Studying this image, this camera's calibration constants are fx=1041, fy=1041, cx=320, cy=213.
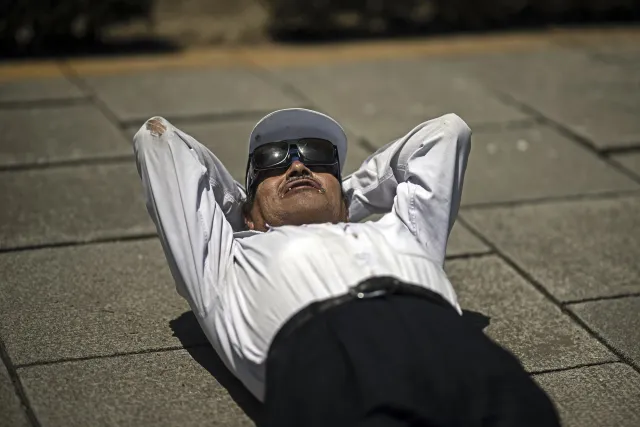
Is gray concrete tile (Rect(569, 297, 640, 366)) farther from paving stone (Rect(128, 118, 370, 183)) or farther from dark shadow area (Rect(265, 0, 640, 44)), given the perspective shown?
dark shadow area (Rect(265, 0, 640, 44))

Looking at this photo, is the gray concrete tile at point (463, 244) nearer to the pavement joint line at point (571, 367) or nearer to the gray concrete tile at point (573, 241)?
the gray concrete tile at point (573, 241)

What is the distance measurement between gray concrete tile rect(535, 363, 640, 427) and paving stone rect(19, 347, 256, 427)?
1.13 meters

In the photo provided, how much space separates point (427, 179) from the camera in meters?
4.04

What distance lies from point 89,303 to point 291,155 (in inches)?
43.0

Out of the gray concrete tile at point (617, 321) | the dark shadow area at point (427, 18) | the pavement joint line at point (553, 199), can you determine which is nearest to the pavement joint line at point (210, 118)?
the pavement joint line at point (553, 199)

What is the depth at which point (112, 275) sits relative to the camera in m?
4.70

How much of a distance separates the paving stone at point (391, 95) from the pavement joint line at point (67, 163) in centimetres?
154

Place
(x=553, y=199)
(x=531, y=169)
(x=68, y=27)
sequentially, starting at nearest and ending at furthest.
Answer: (x=553, y=199) → (x=531, y=169) → (x=68, y=27)

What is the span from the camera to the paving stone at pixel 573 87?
697 centimetres

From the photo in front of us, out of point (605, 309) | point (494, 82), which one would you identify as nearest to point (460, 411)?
point (605, 309)

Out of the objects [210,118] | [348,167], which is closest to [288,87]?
[210,118]

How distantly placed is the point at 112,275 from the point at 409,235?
5.04ft

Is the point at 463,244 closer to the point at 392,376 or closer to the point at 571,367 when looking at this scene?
the point at 571,367

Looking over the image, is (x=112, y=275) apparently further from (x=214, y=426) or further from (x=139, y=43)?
(x=139, y=43)
